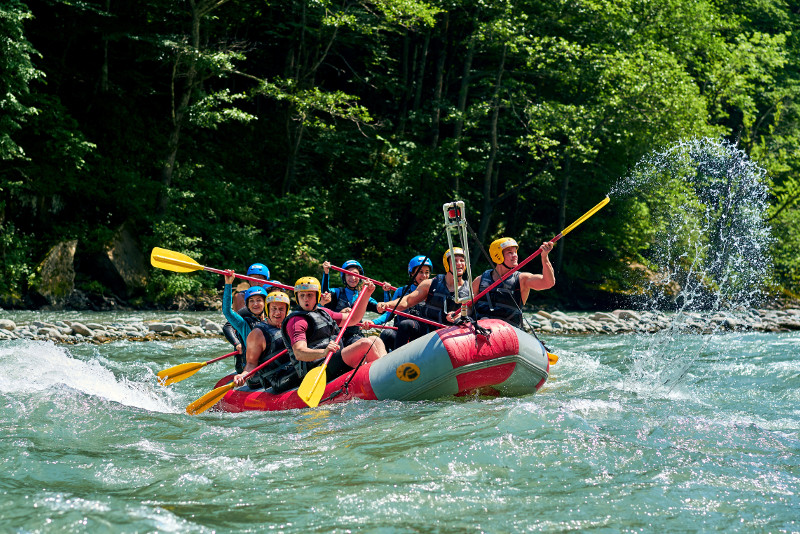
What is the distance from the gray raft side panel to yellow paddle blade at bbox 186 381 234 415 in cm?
143

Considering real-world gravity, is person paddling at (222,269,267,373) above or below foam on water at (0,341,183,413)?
above

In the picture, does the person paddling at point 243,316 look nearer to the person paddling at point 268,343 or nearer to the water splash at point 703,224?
the person paddling at point 268,343

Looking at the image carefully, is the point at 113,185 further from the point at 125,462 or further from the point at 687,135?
the point at 687,135

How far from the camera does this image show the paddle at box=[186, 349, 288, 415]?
20.4 ft

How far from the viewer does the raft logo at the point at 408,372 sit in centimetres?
562

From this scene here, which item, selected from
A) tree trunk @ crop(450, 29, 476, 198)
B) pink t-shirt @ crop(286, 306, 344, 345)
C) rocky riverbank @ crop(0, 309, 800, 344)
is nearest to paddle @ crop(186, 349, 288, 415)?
pink t-shirt @ crop(286, 306, 344, 345)

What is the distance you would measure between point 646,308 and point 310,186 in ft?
29.9

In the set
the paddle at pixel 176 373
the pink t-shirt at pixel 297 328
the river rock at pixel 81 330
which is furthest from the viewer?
the river rock at pixel 81 330

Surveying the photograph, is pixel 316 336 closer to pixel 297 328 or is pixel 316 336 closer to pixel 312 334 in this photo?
pixel 312 334

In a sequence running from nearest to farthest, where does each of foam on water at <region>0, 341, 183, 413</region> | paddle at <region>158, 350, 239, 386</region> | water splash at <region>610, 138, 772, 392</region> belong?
foam on water at <region>0, 341, 183, 413</region>, paddle at <region>158, 350, 239, 386</region>, water splash at <region>610, 138, 772, 392</region>

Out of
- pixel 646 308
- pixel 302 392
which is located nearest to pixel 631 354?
pixel 302 392

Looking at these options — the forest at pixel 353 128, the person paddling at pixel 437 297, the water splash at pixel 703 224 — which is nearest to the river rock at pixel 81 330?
the forest at pixel 353 128

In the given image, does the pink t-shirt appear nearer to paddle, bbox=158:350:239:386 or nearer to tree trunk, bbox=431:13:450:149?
paddle, bbox=158:350:239:386

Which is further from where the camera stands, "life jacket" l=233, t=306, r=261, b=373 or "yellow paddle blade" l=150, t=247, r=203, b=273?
"yellow paddle blade" l=150, t=247, r=203, b=273
